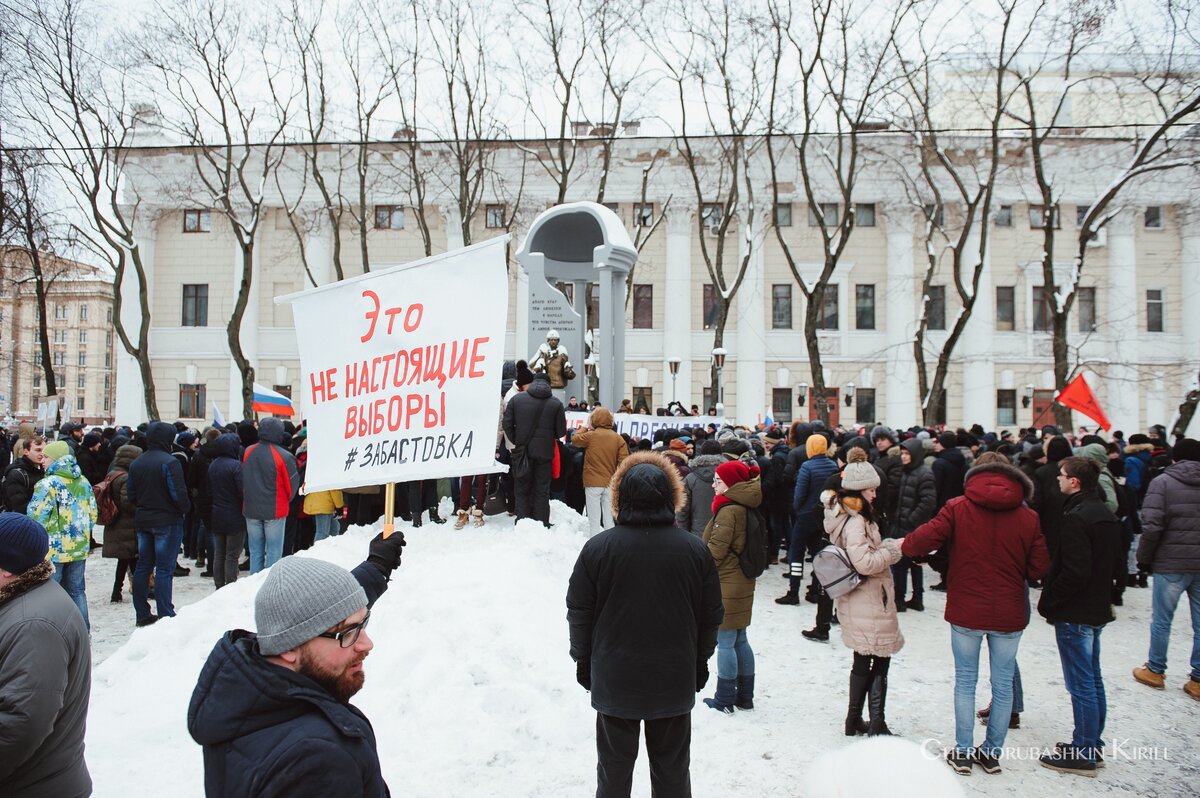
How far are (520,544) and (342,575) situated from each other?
6579mm

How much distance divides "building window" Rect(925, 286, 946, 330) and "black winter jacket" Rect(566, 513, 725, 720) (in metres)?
34.9

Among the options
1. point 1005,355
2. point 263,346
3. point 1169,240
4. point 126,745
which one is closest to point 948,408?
point 1005,355

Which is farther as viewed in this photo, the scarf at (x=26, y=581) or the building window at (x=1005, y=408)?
the building window at (x=1005, y=408)

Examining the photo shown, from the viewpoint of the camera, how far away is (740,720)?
242 inches

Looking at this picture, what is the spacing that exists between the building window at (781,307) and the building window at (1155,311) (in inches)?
622

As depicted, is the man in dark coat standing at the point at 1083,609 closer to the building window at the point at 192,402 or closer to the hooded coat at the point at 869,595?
the hooded coat at the point at 869,595

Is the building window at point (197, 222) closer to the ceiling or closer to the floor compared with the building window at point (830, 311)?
closer to the ceiling

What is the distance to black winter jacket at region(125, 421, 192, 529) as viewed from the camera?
863 cm

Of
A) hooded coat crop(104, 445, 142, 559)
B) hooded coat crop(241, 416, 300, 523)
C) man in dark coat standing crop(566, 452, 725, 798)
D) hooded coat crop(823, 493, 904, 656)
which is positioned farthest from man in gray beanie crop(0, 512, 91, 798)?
hooded coat crop(104, 445, 142, 559)

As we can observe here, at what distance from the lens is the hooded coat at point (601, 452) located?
10156 millimetres

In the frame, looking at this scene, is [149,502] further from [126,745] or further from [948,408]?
[948,408]

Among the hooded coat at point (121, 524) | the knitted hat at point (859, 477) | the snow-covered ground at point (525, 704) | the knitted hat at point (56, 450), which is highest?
the knitted hat at point (56, 450)

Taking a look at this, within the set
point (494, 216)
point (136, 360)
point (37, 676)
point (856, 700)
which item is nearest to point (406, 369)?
point (37, 676)

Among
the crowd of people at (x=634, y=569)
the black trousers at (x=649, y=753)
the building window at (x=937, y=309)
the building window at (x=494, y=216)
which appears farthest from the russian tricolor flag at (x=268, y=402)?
the building window at (x=937, y=309)
